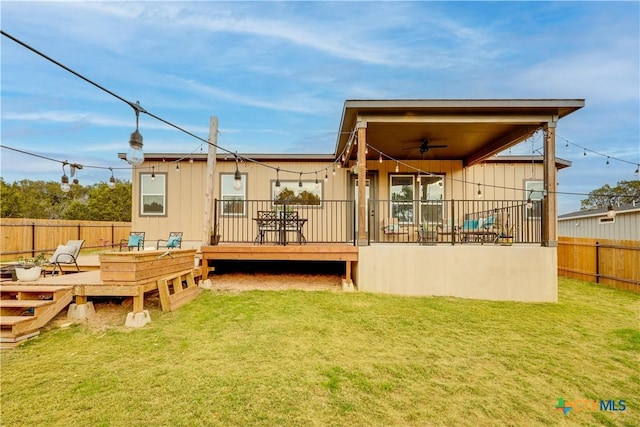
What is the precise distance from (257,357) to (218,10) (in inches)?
331

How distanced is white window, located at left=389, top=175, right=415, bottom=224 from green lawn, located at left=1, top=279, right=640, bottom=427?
4661 millimetres

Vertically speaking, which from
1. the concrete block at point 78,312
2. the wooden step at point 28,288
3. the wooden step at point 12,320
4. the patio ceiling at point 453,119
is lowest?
the concrete block at point 78,312

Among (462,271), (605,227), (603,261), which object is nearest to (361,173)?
(462,271)

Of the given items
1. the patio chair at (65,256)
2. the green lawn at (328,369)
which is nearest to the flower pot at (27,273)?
the patio chair at (65,256)

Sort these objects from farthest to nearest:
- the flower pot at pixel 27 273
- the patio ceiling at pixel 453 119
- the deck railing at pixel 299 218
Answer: the deck railing at pixel 299 218, the patio ceiling at pixel 453 119, the flower pot at pixel 27 273

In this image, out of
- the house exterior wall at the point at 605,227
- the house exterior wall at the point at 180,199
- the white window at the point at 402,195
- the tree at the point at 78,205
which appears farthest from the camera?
the tree at the point at 78,205

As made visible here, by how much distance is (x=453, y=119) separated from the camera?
609 centimetres

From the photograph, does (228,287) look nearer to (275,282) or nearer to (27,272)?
(275,282)

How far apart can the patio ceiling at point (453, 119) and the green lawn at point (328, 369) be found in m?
3.62

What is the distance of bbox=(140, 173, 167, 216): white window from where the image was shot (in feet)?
30.2

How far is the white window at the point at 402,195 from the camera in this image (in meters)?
9.52

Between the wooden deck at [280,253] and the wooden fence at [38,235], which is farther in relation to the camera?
the wooden fence at [38,235]

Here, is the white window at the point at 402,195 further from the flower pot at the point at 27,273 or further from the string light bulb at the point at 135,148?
the flower pot at the point at 27,273

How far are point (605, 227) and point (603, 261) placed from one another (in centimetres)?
454
